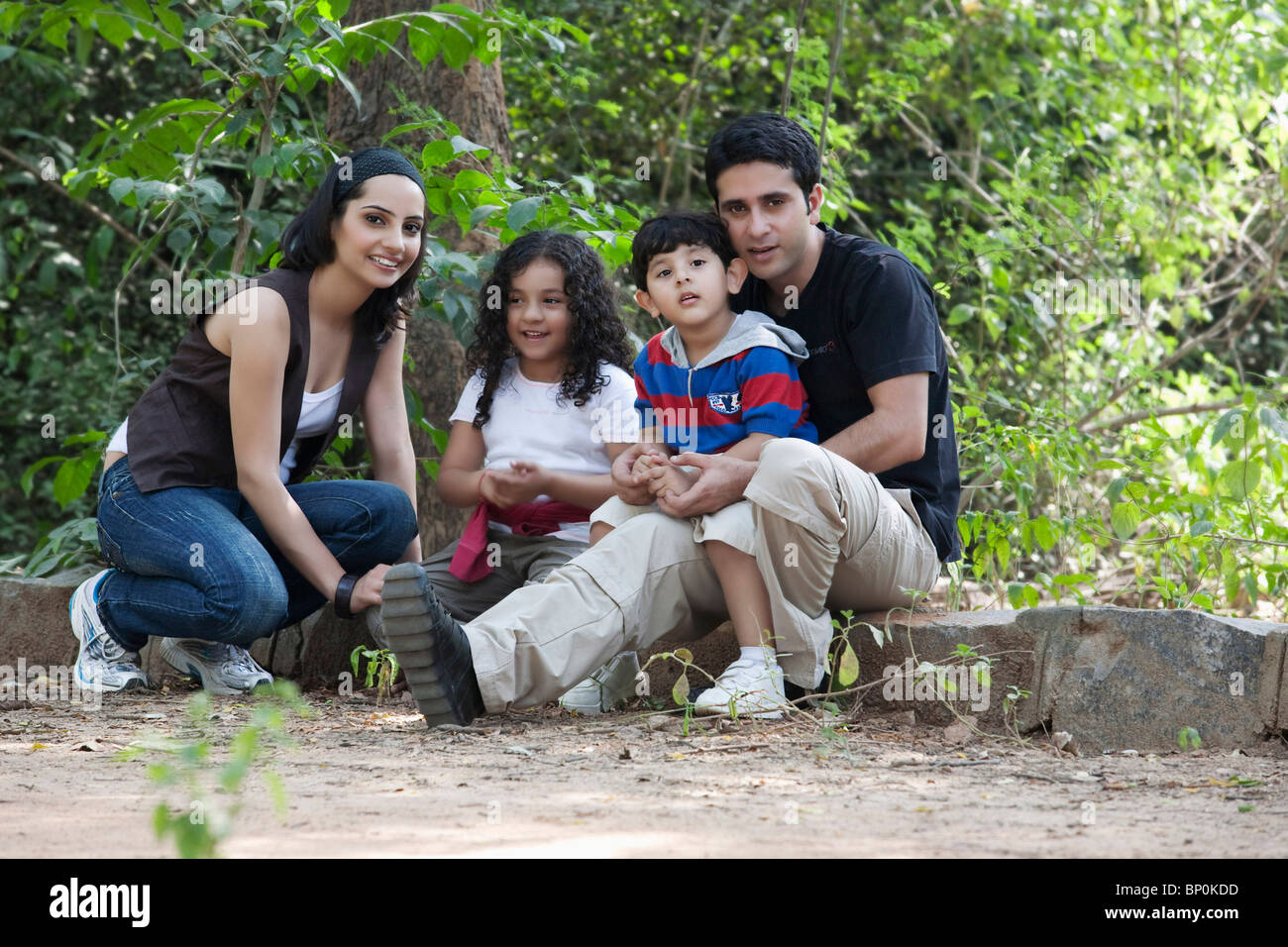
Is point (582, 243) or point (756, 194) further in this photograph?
point (582, 243)

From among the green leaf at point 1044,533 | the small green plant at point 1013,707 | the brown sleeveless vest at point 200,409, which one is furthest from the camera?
the green leaf at point 1044,533

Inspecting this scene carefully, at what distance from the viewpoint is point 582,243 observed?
3584 mm

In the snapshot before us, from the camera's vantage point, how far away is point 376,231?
3.29 meters

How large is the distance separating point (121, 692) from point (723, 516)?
1.67 meters

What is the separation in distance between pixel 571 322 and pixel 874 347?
86cm

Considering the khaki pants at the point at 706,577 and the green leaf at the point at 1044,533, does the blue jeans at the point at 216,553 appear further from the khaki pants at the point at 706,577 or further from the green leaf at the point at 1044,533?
the green leaf at the point at 1044,533

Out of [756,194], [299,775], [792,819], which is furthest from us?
[756,194]

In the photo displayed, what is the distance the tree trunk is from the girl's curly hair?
0.79 m

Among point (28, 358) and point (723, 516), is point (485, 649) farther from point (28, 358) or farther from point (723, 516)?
point (28, 358)

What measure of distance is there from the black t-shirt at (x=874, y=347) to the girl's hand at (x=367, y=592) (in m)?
1.10

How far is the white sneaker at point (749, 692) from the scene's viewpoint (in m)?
2.78

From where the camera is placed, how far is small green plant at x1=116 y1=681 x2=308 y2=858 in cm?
145

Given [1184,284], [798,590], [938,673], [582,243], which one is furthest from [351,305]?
[1184,284]

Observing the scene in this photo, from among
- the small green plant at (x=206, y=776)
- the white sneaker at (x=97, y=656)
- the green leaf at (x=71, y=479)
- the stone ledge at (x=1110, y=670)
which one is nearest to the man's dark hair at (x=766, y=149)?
the stone ledge at (x=1110, y=670)
